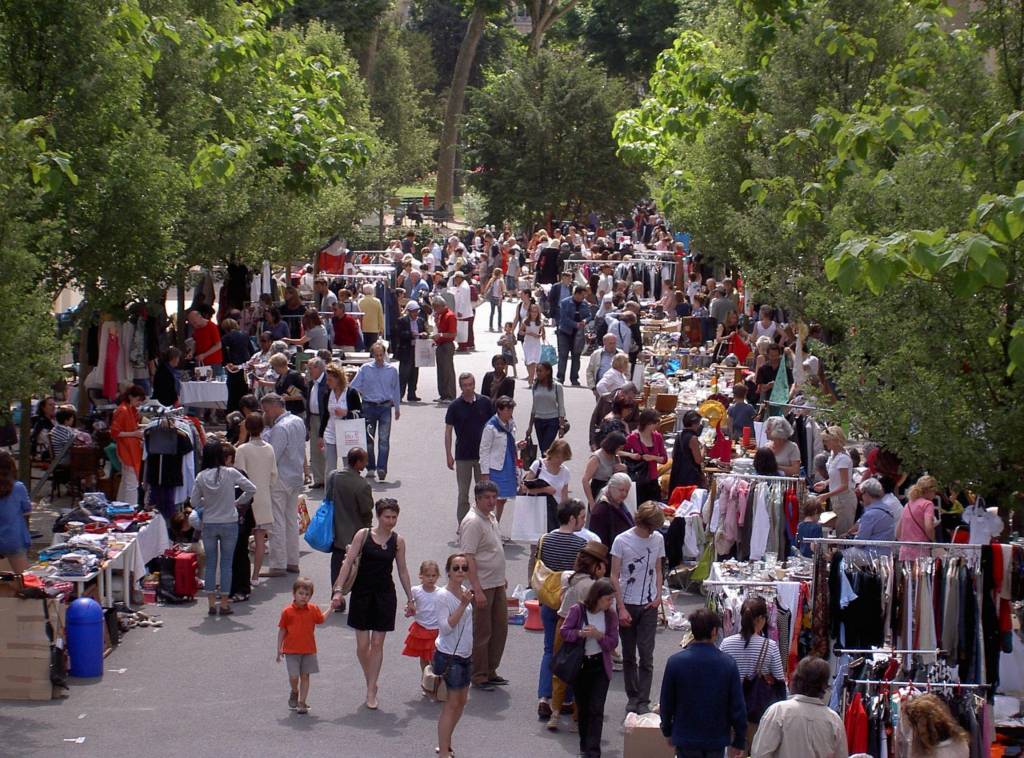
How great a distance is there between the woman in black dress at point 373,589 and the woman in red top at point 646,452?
4311mm

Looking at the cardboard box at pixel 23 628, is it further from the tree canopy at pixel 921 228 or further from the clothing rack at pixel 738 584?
the tree canopy at pixel 921 228

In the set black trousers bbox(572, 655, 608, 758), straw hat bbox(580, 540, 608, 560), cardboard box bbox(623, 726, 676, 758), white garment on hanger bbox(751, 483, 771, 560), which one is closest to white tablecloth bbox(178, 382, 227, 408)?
white garment on hanger bbox(751, 483, 771, 560)

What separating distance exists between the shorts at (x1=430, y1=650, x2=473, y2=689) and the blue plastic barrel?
307cm

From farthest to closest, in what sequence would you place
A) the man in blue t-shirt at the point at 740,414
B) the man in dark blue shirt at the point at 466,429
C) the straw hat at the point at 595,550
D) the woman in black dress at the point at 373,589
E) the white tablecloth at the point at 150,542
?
1. the man in blue t-shirt at the point at 740,414
2. the man in dark blue shirt at the point at 466,429
3. the white tablecloth at the point at 150,542
4. the woman in black dress at the point at 373,589
5. the straw hat at the point at 595,550

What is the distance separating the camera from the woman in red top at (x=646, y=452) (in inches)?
584

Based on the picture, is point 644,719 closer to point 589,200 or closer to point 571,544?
point 571,544

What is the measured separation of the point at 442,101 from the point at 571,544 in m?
71.8

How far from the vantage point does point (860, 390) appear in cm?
1179

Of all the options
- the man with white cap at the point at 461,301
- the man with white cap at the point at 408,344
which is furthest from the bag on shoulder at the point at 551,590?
the man with white cap at the point at 461,301

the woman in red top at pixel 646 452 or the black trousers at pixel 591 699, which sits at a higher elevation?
the woman in red top at pixel 646 452

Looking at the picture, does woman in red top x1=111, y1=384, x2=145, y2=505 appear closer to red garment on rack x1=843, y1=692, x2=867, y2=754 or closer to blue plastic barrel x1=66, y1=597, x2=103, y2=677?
blue plastic barrel x1=66, y1=597, x2=103, y2=677

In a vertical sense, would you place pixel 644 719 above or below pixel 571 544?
below

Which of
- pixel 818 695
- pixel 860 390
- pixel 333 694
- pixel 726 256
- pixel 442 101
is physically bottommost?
pixel 333 694

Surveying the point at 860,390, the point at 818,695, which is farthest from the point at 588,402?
the point at 818,695
